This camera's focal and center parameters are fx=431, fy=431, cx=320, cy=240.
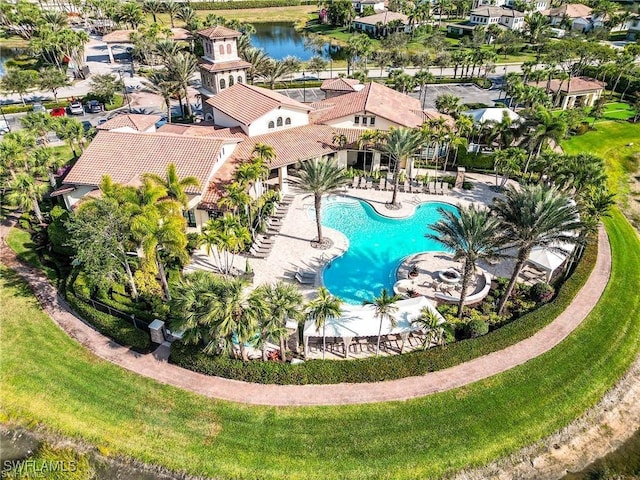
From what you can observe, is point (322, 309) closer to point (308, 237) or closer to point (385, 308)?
point (385, 308)

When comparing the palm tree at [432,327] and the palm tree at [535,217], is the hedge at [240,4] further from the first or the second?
the palm tree at [432,327]

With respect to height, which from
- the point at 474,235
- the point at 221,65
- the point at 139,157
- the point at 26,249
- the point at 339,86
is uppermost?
the point at 221,65

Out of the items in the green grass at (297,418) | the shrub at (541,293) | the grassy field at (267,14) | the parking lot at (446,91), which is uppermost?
the grassy field at (267,14)

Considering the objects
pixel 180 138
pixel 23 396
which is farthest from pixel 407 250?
pixel 23 396

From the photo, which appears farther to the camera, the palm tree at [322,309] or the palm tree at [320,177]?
the palm tree at [320,177]

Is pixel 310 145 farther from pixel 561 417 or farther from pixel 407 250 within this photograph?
pixel 561 417

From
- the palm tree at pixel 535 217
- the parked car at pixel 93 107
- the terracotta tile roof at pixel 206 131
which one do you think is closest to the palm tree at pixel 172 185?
the terracotta tile roof at pixel 206 131

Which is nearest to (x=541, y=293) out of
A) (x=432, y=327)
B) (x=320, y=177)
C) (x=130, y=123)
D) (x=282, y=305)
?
(x=432, y=327)
